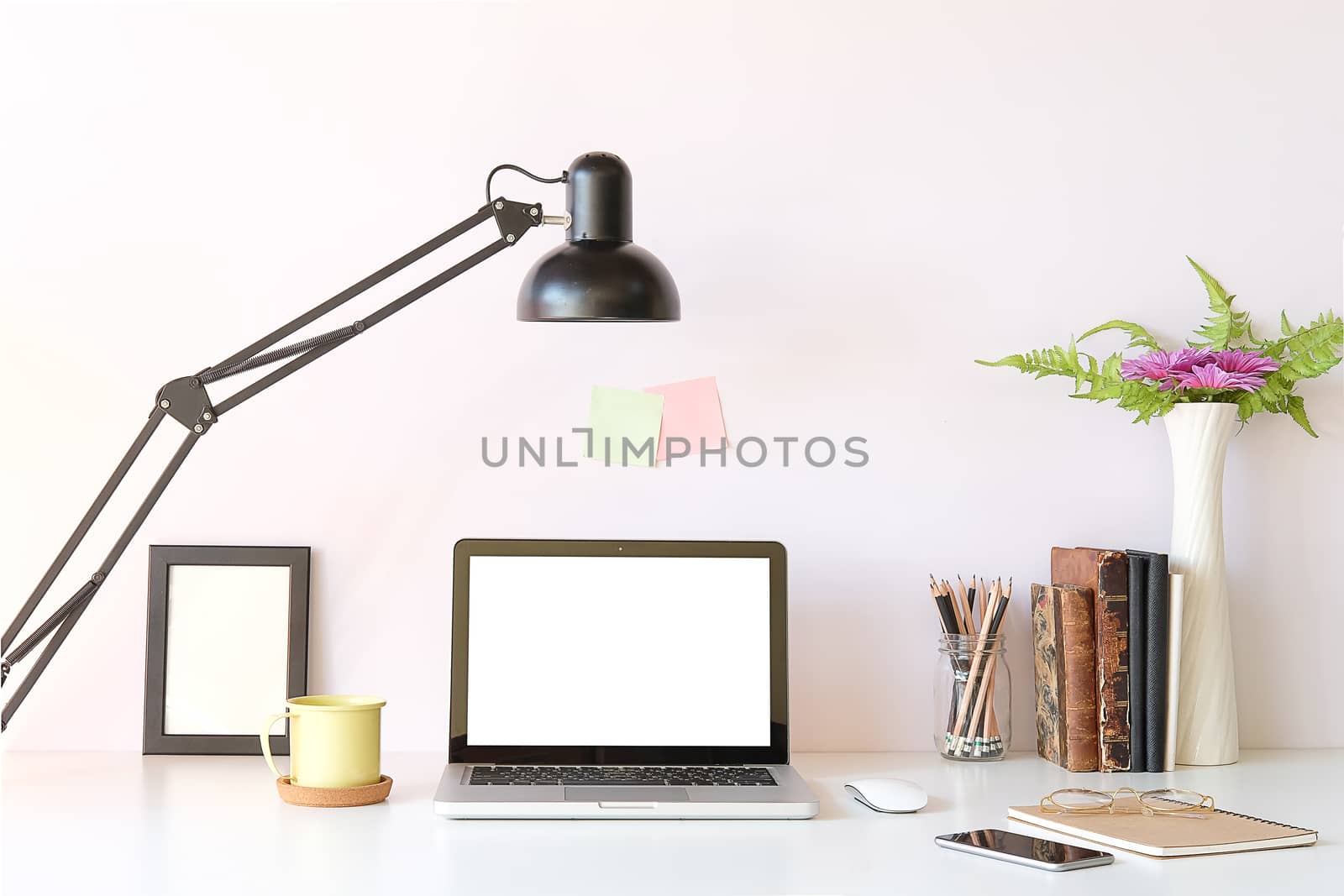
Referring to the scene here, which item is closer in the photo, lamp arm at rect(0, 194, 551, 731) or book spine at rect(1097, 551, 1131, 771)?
lamp arm at rect(0, 194, 551, 731)

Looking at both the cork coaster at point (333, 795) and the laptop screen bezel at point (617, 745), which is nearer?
the cork coaster at point (333, 795)

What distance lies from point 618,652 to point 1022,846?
0.47 m

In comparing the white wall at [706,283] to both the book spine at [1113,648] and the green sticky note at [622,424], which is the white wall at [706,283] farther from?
the book spine at [1113,648]

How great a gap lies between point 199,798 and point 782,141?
3.15ft

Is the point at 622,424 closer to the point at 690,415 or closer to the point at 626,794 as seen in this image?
the point at 690,415

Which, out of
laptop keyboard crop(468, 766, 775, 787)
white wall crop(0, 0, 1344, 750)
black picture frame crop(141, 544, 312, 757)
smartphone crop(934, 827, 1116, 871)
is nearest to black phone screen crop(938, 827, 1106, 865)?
smartphone crop(934, 827, 1116, 871)

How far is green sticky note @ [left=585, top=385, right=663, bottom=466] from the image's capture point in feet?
4.83

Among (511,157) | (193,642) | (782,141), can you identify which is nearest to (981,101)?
(782,141)

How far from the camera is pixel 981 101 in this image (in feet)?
4.92

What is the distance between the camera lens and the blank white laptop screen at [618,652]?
1301 millimetres

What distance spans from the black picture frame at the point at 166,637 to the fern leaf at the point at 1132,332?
0.96m

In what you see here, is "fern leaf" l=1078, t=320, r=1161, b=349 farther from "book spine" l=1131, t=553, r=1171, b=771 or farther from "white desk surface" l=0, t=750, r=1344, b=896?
"white desk surface" l=0, t=750, r=1344, b=896

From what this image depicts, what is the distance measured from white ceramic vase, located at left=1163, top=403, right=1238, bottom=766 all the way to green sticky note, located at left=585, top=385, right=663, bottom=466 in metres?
0.60

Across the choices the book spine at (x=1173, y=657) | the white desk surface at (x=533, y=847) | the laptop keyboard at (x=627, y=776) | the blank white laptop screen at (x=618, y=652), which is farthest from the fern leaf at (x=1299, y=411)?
the laptop keyboard at (x=627, y=776)
